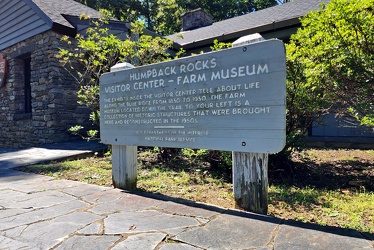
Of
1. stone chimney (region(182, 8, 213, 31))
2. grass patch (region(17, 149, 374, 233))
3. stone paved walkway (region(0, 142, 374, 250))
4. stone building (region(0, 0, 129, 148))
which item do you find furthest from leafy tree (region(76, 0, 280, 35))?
stone paved walkway (region(0, 142, 374, 250))

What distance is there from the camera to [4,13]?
1021cm

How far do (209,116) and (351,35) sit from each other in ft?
7.92

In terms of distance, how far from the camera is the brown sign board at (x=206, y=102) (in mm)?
2352

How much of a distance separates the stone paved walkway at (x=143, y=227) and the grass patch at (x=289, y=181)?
52 cm

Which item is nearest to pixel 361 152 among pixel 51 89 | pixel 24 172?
pixel 24 172

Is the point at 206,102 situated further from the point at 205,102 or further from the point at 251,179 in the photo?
the point at 251,179

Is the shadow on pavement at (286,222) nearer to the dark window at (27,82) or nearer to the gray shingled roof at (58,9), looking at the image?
the gray shingled roof at (58,9)

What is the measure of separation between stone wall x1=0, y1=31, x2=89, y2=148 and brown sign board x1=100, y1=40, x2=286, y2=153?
5480 millimetres

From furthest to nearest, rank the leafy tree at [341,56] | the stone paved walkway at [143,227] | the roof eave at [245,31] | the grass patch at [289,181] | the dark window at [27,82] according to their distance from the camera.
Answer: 1. the dark window at [27,82]
2. the roof eave at [245,31]
3. the leafy tree at [341,56]
4. the grass patch at [289,181]
5. the stone paved walkway at [143,227]

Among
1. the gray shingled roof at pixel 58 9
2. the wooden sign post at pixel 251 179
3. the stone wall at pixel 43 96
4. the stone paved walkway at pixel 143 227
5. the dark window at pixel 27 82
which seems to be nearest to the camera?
the stone paved walkway at pixel 143 227

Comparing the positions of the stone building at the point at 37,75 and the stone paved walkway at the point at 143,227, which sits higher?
the stone building at the point at 37,75

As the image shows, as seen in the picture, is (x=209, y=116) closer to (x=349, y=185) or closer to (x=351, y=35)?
(x=351, y=35)

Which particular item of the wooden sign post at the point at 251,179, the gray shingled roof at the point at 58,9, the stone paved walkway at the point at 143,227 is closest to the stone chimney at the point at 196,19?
the gray shingled roof at the point at 58,9

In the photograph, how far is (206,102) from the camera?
274cm
